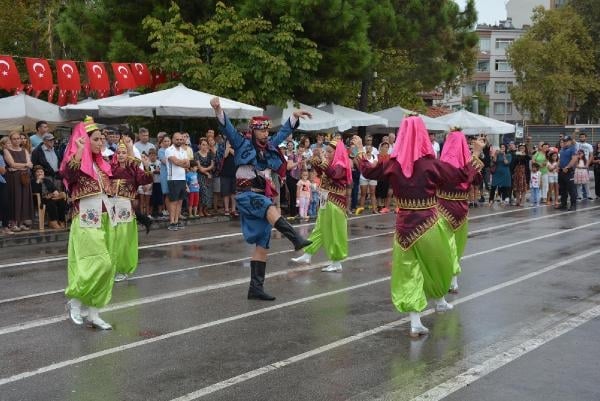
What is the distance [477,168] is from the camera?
910 centimetres

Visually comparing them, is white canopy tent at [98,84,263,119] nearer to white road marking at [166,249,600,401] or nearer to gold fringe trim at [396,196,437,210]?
white road marking at [166,249,600,401]

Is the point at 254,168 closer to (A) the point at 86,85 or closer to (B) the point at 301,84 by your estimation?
(B) the point at 301,84

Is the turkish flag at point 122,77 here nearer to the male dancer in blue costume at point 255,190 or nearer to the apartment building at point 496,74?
the male dancer in blue costume at point 255,190

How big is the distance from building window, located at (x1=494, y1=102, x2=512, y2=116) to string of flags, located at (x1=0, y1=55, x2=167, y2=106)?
3102 inches

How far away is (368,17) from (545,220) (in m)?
9.01

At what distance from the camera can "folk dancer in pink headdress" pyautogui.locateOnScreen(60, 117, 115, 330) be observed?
24.4 feet

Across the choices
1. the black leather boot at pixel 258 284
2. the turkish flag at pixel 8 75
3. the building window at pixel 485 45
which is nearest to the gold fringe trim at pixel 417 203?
the black leather boot at pixel 258 284

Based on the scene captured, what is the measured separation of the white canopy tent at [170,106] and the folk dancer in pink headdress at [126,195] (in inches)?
290

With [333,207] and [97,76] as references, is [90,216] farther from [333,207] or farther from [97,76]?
[97,76]

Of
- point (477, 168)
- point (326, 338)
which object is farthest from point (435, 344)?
point (477, 168)

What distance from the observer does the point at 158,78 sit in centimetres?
2138

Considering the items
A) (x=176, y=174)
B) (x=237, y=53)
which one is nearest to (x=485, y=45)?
(x=237, y=53)

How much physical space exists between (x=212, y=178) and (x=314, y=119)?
15.8ft

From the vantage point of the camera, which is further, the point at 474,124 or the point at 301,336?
the point at 474,124
